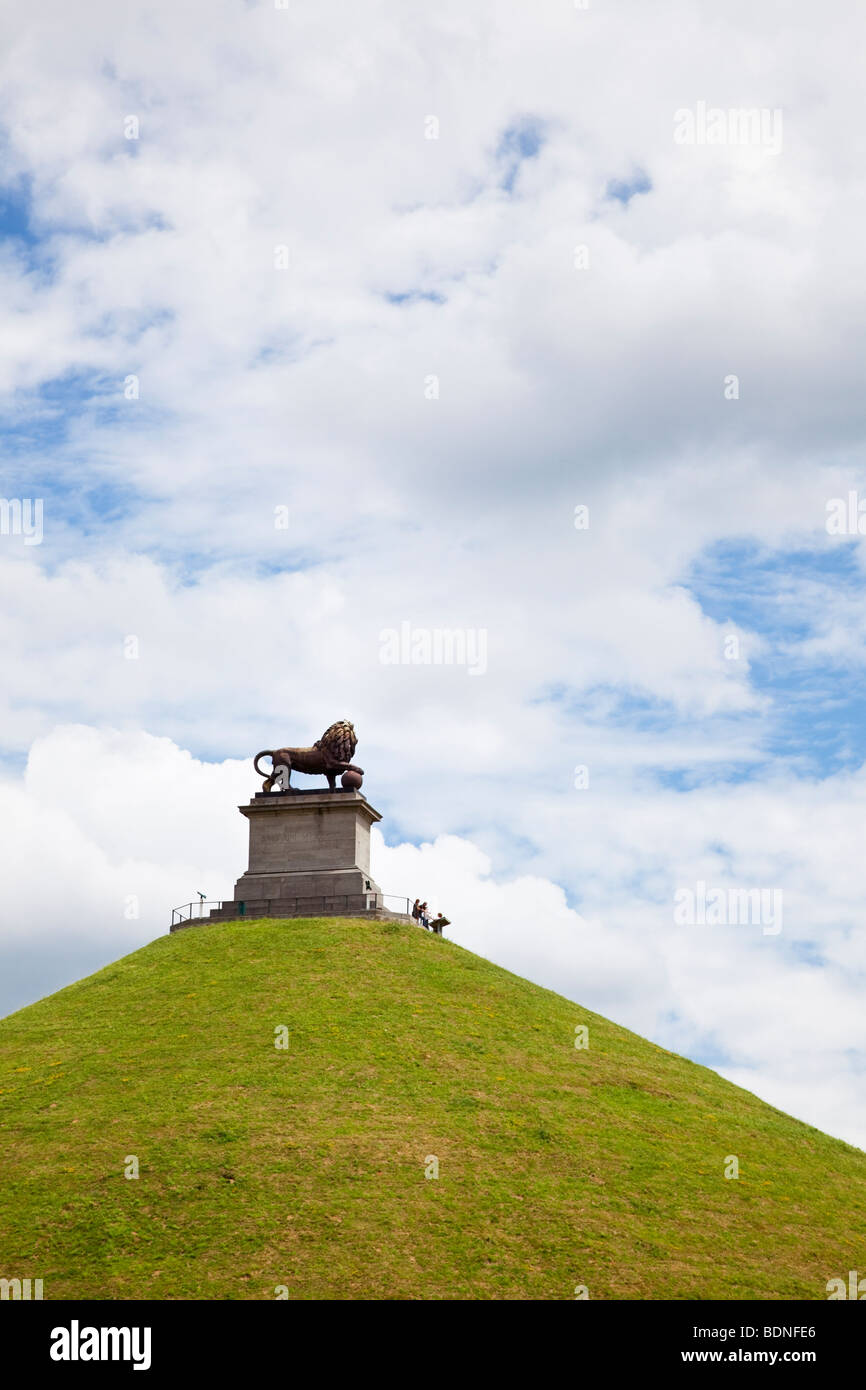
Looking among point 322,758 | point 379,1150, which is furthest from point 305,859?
point 379,1150

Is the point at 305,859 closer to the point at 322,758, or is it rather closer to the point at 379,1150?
the point at 322,758

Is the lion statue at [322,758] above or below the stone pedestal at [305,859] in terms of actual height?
above

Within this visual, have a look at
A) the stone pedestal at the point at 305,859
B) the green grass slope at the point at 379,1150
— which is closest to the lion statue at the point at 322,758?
the stone pedestal at the point at 305,859

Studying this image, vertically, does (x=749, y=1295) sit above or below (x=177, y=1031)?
below

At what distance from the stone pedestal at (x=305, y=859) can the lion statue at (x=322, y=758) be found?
95 centimetres

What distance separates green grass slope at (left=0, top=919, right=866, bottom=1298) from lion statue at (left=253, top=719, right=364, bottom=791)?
970cm

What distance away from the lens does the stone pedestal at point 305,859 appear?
185ft

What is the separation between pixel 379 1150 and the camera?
35.4 m

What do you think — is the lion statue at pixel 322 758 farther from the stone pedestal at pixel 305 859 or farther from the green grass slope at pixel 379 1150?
the green grass slope at pixel 379 1150
